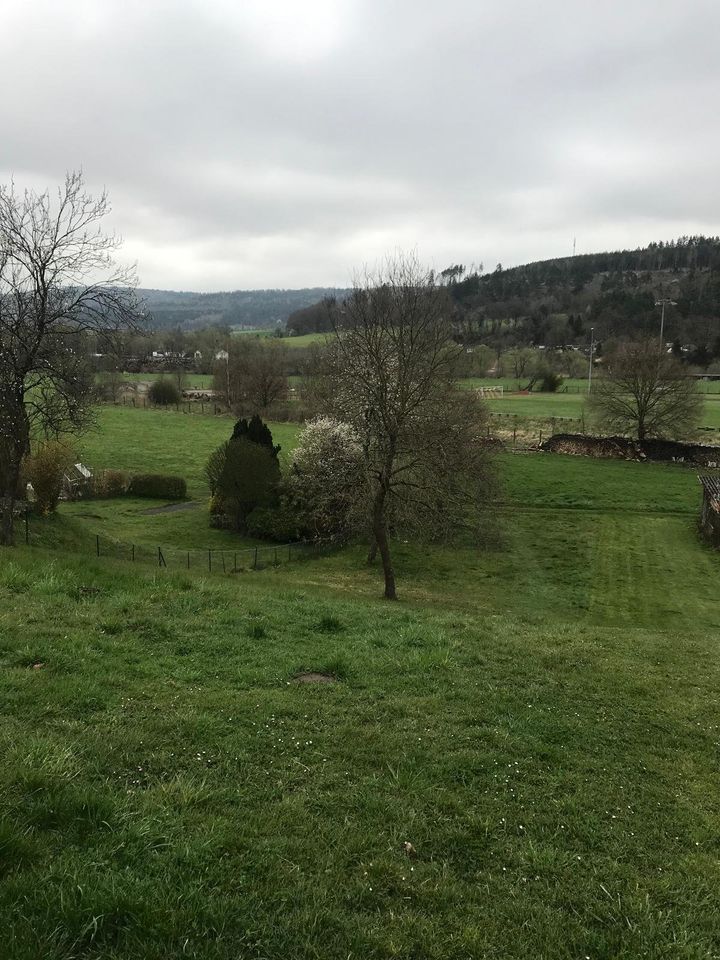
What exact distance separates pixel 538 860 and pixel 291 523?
24.7 m

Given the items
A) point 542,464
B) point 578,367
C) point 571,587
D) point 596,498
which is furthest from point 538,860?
point 578,367

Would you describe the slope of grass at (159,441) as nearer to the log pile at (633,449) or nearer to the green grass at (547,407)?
the log pile at (633,449)

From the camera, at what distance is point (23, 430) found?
58.7 feet

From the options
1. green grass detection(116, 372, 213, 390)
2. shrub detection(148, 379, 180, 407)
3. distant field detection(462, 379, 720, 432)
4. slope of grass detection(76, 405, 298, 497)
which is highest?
green grass detection(116, 372, 213, 390)

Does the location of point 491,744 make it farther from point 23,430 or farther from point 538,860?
point 23,430

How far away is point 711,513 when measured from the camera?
30.0 m

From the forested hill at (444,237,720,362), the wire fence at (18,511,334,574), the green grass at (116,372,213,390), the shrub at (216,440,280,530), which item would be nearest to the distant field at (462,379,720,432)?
the forested hill at (444,237,720,362)

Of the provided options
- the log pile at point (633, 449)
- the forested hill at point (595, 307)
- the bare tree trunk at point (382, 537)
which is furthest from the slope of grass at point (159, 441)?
the forested hill at point (595, 307)

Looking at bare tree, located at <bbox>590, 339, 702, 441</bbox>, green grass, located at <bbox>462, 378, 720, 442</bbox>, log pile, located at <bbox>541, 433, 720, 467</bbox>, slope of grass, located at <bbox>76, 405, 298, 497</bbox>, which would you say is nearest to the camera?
slope of grass, located at <bbox>76, 405, 298, 497</bbox>

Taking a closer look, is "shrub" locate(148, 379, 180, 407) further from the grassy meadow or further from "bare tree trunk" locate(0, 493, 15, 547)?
the grassy meadow

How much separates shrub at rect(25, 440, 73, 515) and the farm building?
28.8m

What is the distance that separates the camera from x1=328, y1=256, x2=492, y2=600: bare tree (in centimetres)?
2075

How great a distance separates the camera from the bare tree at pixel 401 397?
20.8 meters

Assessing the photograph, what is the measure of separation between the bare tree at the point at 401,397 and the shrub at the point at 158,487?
1684 cm
